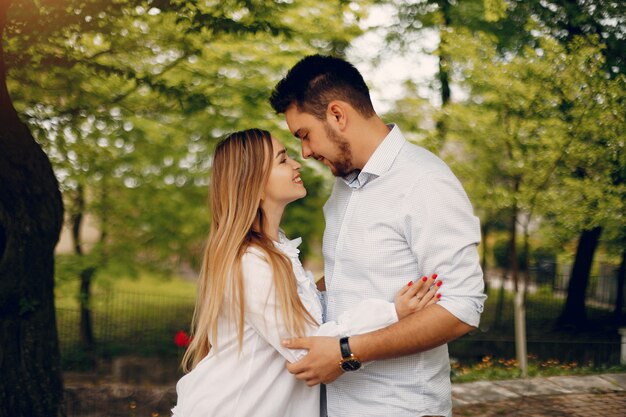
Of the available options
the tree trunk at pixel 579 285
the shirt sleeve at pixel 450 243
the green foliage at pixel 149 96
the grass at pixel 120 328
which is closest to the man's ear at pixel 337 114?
the shirt sleeve at pixel 450 243

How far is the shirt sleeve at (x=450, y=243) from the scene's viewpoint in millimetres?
2271

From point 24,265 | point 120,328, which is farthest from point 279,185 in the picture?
point 120,328

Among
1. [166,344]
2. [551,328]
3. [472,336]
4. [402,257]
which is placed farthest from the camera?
[166,344]

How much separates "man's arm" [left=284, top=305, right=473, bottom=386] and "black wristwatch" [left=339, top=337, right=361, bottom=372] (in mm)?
14

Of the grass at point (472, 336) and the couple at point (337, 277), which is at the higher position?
the couple at point (337, 277)

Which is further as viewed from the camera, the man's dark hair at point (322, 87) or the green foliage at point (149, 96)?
the green foliage at point (149, 96)

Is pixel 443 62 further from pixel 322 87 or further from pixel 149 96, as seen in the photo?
pixel 322 87

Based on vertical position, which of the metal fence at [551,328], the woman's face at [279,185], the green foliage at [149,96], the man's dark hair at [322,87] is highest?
the green foliage at [149,96]

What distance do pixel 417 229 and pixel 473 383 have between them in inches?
194

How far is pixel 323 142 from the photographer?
108 inches

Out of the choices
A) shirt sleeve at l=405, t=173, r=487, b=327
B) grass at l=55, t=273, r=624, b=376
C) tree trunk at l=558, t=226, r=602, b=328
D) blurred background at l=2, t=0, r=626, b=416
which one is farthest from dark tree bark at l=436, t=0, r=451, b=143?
shirt sleeve at l=405, t=173, r=487, b=327

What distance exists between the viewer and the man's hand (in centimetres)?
234

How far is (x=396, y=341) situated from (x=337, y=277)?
1.36 feet

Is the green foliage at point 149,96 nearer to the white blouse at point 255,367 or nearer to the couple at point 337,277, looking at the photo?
the couple at point 337,277
